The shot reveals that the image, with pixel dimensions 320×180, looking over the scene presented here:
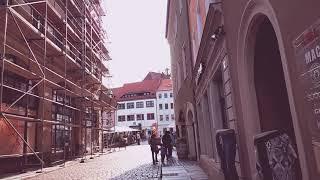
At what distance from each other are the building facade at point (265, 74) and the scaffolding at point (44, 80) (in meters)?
7.38

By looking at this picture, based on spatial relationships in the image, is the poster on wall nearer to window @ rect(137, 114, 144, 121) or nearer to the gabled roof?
window @ rect(137, 114, 144, 121)

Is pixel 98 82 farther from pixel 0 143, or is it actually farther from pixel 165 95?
pixel 165 95

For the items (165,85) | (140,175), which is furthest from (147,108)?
(140,175)

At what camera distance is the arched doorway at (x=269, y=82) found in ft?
18.0

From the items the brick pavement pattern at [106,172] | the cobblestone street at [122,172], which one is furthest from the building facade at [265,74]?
the brick pavement pattern at [106,172]

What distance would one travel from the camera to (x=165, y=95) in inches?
2995

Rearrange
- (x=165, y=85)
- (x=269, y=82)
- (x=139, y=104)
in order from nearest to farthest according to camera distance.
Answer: (x=269, y=82) → (x=139, y=104) → (x=165, y=85)

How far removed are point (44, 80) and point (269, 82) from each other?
1082 cm

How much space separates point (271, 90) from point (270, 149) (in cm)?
230

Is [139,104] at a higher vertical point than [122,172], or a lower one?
higher

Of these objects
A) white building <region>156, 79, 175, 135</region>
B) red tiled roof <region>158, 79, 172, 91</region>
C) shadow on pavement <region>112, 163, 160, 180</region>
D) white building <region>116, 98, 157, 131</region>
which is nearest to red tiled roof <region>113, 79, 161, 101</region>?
white building <region>116, 98, 157, 131</region>

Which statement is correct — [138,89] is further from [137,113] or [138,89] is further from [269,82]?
[269,82]

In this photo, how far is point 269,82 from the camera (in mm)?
5656

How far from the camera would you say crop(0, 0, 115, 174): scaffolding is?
42.2 ft
